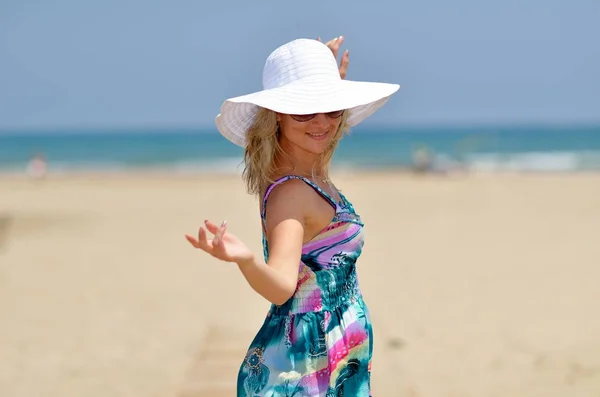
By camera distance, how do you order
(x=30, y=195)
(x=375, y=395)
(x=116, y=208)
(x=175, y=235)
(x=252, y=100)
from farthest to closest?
→ (x=30, y=195), (x=116, y=208), (x=175, y=235), (x=375, y=395), (x=252, y=100)

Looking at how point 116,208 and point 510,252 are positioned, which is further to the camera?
point 116,208

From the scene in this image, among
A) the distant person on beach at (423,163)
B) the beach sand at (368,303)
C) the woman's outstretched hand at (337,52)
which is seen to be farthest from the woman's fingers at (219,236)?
the distant person on beach at (423,163)

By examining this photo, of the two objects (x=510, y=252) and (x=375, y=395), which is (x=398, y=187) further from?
(x=375, y=395)

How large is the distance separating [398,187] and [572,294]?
1386 centimetres

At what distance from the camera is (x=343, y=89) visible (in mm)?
2359

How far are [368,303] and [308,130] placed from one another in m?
5.47

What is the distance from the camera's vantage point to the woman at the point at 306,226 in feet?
7.36

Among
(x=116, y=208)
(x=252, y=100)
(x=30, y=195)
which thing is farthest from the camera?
(x=30, y=195)

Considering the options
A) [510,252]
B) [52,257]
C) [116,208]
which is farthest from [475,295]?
[116,208]

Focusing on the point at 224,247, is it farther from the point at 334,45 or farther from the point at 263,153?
the point at 334,45

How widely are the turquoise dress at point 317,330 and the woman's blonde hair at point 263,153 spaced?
11cm

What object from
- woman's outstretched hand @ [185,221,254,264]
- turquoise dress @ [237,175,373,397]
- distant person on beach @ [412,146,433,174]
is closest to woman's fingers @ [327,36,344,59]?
turquoise dress @ [237,175,373,397]

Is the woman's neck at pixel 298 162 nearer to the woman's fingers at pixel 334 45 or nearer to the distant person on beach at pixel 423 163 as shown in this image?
the woman's fingers at pixel 334 45

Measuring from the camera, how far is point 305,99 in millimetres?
2287
